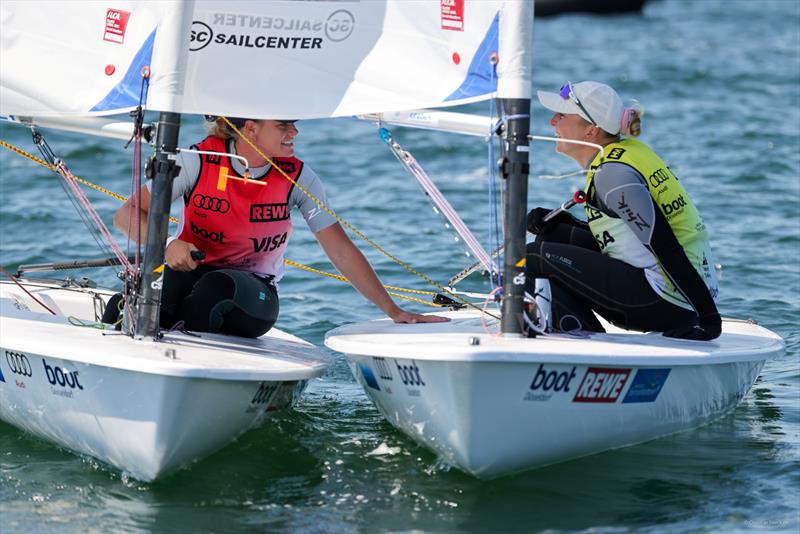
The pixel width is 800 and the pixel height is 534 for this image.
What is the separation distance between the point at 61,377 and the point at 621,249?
83.6 inches

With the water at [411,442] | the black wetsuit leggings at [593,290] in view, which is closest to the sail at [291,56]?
the black wetsuit leggings at [593,290]

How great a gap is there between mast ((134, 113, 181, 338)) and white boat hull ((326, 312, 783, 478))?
698mm

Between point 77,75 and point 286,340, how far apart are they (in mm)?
1357

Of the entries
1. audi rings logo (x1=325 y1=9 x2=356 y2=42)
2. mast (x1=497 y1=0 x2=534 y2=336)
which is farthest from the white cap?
audi rings logo (x1=325 y1=9 x2=356 y2=42)

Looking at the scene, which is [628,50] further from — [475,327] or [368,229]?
[475,327]

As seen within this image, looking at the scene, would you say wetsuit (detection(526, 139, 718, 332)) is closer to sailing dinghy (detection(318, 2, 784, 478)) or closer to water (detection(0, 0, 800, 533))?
sailing dinghy (detection(318, 2, 784, 478))

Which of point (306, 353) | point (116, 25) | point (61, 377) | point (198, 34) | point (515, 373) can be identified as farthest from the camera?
point (306, 353)

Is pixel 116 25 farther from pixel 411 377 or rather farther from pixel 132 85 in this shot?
pixel 411 377

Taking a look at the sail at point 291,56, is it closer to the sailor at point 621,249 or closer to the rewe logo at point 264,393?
the sailor at point 621,249

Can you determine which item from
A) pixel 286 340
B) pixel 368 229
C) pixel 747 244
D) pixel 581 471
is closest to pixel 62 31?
pixel 286 340

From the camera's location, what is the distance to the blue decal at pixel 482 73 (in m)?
4.29

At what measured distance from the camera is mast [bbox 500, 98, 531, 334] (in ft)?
14.0

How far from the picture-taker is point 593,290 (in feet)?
15.5

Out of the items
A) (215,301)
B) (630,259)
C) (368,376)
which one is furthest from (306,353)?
(630,259)
